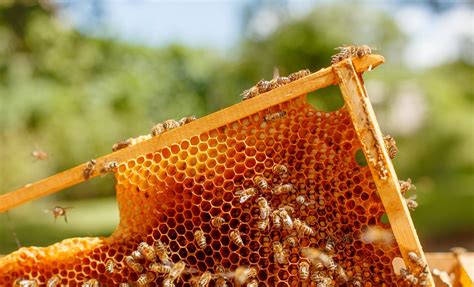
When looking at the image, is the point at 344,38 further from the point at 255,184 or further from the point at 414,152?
the point at 255,184

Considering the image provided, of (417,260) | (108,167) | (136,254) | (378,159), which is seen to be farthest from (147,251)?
(417,260)

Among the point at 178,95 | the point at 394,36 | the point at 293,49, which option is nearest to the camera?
the point at 293,49

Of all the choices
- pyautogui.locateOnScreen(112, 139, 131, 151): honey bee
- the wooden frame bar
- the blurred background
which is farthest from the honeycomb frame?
the blurred background

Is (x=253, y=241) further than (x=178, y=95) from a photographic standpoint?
No

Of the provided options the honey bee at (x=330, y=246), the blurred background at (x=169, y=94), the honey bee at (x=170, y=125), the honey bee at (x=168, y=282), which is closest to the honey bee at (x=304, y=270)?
the honey bee at (x=330, y=246)

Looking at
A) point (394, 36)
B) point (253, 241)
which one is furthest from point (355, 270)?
point (394, 36)

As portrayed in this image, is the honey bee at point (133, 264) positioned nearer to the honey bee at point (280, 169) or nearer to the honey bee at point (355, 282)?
the honey bee at point (280, 169)
